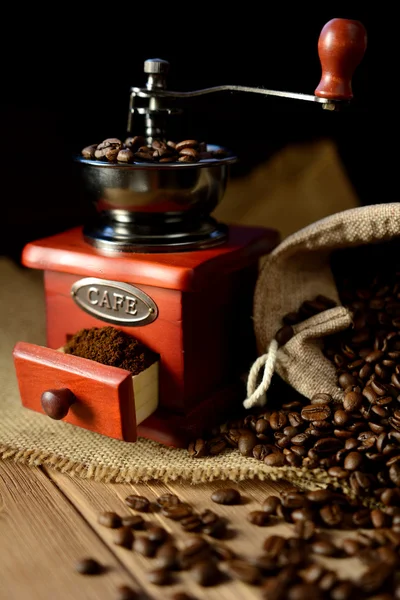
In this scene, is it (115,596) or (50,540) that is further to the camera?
(50,540)

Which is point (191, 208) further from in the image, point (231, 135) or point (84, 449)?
point (231, 135)

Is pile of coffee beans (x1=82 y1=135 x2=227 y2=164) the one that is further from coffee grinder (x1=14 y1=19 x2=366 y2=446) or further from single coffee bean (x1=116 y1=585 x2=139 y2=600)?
single coffee bean (x1=116 y1=585 x2=139 y2=600)

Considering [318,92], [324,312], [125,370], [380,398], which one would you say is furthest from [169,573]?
[318,92]

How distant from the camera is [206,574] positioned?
37.1 inches

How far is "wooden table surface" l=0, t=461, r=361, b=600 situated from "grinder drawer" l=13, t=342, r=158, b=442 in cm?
12

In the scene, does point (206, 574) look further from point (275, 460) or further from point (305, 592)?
point (275, 460)

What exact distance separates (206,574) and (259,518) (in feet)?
0.54

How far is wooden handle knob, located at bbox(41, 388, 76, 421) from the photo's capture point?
1.20 meters

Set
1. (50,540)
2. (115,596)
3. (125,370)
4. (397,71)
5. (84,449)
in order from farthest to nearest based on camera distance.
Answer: (397,71), (84,449), (125,370), (50,540), (115,596)

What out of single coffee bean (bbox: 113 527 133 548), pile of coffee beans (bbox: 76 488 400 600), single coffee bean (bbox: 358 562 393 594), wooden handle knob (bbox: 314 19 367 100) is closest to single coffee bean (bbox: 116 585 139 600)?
pile of coffee beans (bbox: 76 488 400 600)

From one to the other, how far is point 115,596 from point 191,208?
2.53ft

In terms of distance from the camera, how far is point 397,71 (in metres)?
1.89

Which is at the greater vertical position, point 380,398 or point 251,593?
point 380,398

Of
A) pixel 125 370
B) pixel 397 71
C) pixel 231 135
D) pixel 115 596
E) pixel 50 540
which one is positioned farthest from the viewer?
pixel 231 135
